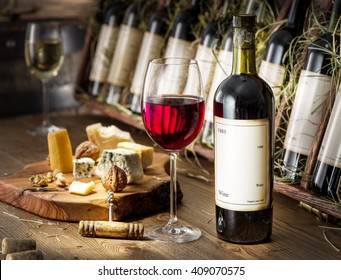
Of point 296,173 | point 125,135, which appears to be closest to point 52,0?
point 125,135

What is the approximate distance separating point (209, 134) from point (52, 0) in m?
1.22

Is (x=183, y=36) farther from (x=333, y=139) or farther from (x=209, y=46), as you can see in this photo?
(x=333, y=139)

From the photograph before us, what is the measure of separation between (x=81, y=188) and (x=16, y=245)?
0.89 feet

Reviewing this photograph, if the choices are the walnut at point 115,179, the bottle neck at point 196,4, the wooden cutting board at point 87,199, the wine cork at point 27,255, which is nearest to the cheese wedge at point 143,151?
the wooden cutting board at point 87,199

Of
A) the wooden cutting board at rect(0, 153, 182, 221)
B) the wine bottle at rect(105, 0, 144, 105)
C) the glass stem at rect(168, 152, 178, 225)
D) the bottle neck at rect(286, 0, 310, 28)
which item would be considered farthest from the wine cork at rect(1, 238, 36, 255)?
the wine bottle at rect(105, 0, 144, 105)

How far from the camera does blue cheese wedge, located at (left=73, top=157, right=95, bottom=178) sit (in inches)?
66.5

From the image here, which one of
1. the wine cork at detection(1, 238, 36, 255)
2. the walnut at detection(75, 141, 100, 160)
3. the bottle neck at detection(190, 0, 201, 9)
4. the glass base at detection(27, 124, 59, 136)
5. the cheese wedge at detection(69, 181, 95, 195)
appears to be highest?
the bottle neck at detection(190, 0, 201, 9)

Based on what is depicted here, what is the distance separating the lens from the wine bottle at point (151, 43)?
7.31 ft

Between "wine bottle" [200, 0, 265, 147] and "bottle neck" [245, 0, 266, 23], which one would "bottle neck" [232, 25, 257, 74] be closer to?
Answer: "wine bottle" [200, 0, 265, 147]

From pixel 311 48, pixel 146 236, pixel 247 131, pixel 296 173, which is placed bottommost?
pixel 146 236

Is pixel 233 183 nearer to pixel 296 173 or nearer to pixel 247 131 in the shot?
pixel 247 131

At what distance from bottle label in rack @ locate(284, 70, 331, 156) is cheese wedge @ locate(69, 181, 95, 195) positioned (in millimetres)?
469

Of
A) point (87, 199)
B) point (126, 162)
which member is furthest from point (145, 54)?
point (87, 199)

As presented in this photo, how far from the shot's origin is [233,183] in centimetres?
135
